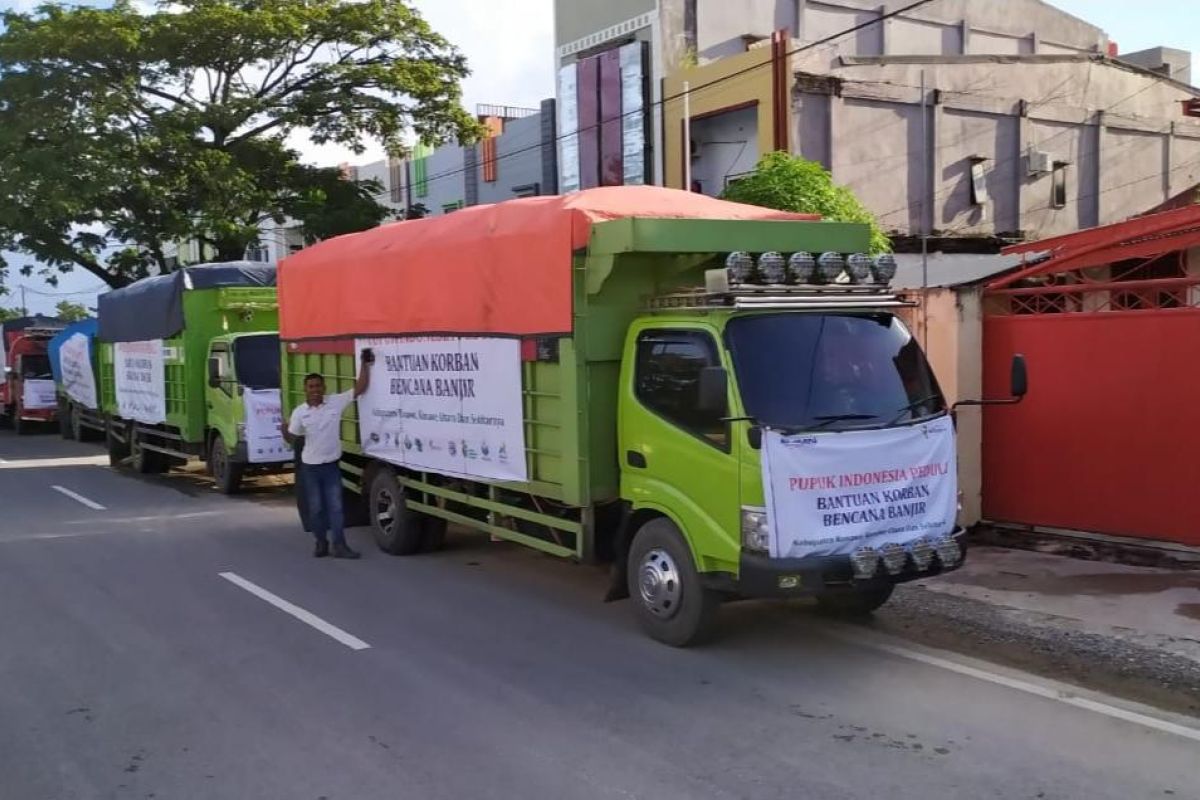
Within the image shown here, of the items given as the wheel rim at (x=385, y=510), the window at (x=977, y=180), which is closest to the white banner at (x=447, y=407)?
the wheel rim at (x=385, y=510)

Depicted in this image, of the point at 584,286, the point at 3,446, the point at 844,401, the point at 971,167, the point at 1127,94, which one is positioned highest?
the point at 1127,94

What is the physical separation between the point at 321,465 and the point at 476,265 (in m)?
2.85

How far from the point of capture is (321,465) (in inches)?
388

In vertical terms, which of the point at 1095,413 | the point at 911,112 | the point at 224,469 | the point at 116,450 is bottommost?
the point at 116,450

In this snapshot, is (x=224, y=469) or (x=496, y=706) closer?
(x=496, y=706)

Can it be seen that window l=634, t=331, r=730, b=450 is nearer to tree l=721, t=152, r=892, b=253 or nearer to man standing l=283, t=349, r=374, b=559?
man standing l=283, t=349, r=374, b=559

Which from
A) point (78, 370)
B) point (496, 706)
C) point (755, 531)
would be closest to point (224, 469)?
point (78, 370)

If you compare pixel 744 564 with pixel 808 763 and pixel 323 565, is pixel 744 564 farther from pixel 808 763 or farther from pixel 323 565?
pixel 323 565

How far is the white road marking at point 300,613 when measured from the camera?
6.91 metres

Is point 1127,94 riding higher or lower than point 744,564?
higher

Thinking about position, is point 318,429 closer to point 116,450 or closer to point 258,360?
point 258,360

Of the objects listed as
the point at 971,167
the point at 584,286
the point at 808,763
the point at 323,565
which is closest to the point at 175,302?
the point at 323,565

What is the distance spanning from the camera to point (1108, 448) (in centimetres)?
920

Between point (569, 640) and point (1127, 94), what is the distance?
78.1ft
